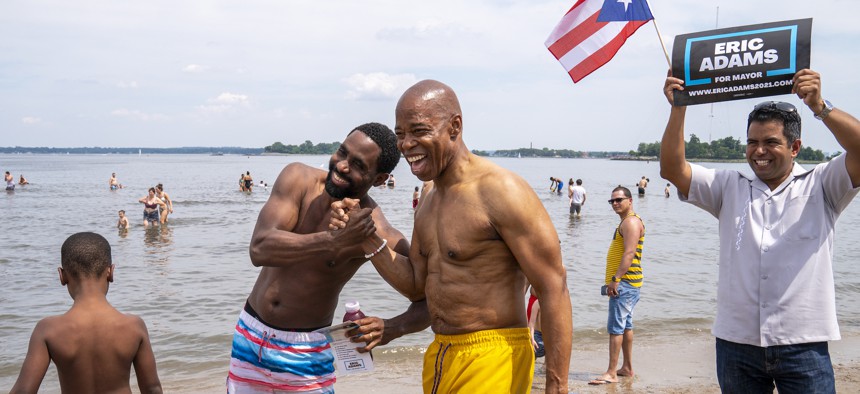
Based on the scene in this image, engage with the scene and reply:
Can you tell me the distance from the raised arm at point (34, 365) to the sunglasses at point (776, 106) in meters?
4.01

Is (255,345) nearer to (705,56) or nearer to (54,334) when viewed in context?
(54,334)

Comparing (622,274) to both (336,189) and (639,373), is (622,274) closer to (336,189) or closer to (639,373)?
(639,373)

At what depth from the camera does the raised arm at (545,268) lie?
315 centimetres

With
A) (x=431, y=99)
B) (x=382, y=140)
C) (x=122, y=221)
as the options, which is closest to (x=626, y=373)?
(x=382, y=140)

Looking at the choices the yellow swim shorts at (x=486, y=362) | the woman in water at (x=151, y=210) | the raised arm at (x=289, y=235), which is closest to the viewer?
the yellow swim shorts at (x=486, y=362)

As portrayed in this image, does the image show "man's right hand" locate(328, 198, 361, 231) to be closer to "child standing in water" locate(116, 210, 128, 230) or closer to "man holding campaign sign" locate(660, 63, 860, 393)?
"man holding campaign sign" locate(660, 63, 860, 393)

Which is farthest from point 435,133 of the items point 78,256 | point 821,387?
point 821,387

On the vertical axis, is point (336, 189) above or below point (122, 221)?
above

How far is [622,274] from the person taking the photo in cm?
780

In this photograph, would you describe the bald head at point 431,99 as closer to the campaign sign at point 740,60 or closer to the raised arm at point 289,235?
the raised arm at point 289,235

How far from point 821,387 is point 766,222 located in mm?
874

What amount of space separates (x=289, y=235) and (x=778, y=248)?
8.69ft

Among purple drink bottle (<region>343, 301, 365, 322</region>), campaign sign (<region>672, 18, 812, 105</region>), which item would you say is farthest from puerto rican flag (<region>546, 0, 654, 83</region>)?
purple drink bottle (<region>343, 301, 365, 322</region>)

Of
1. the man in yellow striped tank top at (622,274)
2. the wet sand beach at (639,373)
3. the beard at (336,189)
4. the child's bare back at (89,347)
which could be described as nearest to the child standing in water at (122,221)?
the wet sand beach at (639,373)
